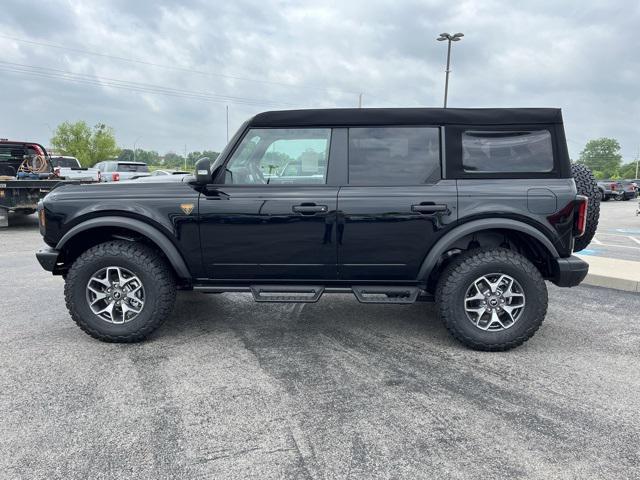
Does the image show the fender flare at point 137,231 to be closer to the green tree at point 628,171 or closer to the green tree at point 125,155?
the green tree at point 125,155

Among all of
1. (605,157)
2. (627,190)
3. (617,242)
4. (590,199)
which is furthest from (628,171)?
(590,199)

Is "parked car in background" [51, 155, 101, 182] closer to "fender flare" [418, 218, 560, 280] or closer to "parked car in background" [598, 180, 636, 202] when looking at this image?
"fender flare" [418, 218, 560, 280]

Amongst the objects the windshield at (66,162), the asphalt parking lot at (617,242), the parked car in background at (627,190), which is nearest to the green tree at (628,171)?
the parked car in background at (627,190)

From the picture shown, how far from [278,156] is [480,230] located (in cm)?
173

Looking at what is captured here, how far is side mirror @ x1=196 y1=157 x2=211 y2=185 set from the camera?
3.56 metres

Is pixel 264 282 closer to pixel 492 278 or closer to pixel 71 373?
pixel 71 373

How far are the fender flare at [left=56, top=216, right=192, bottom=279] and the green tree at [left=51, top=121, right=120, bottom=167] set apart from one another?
192ft

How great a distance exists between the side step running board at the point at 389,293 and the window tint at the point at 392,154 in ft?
2.82

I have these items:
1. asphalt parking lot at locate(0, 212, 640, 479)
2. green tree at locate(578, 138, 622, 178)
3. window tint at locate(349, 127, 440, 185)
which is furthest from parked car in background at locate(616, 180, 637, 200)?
green tree at locate(578, 138, 622, 178)

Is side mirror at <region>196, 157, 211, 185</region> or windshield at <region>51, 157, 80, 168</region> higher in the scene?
windshield at <region>51, 157, 80, 168</region>

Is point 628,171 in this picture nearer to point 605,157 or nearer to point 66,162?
point 605,157

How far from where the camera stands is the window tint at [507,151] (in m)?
3.62

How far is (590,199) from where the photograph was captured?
13.5 feet

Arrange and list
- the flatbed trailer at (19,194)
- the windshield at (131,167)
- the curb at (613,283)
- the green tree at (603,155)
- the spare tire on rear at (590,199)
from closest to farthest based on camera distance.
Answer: the spare tire on rear at (590,199) → the curb at (613,283) → the flatbed trailer at (19,194) → the windshield at (131,167) → the green tree at (603,155)
